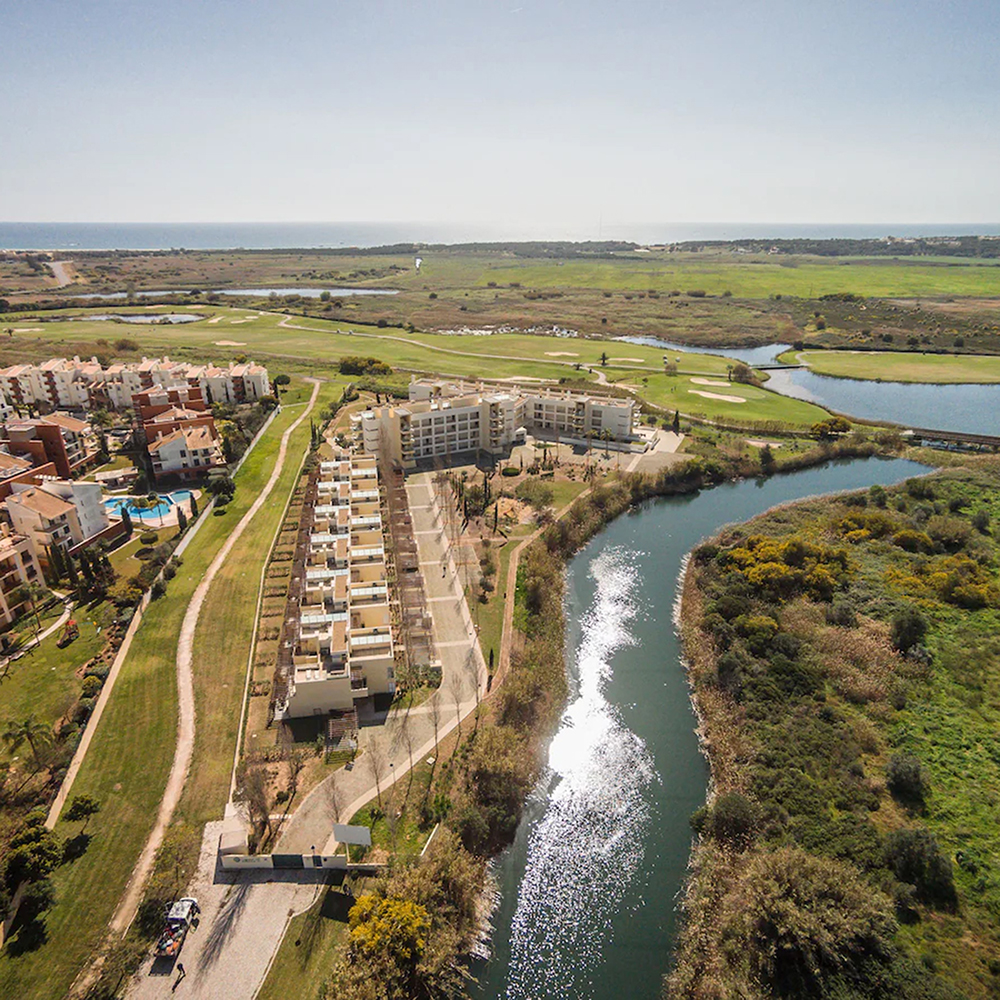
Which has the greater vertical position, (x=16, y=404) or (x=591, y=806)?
(x=16, y=404)

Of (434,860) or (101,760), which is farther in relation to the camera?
(101,760)

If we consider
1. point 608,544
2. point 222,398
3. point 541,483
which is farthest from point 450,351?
point 608,544

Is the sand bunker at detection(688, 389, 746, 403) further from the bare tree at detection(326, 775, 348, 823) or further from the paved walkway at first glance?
the bare tree at detection(326, 775, 348, 823)

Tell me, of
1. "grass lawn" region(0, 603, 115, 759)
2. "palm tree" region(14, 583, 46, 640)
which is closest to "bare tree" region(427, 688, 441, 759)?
"grass lawn" region(0, 603, 115, 759)

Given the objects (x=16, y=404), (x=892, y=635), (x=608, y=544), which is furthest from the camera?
(x=16, y=404)

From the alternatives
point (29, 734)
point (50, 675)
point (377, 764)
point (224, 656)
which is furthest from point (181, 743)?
point (50, 675)

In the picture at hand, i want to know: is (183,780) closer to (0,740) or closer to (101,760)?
(101,760)
